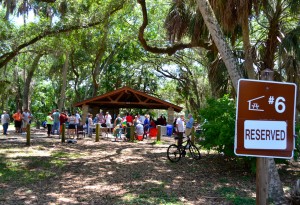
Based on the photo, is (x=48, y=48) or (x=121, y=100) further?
(x=121, y=100)

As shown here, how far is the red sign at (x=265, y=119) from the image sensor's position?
326cm

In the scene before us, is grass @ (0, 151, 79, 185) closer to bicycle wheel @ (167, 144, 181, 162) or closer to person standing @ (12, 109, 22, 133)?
bicycle wheel @ (167, 144, 181, 162)

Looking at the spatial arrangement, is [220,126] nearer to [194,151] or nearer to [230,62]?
[230,62]

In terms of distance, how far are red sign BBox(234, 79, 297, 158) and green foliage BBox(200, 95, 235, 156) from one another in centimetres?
697

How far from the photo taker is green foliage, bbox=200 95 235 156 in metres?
10.3

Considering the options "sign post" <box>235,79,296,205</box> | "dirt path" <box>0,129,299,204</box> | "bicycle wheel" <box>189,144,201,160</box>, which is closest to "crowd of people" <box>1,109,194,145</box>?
"dirt path" <box>0,129,299,204</box>

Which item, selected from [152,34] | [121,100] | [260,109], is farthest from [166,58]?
[260,109]

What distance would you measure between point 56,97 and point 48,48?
3708 cm

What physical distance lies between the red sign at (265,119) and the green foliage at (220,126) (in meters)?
6.97

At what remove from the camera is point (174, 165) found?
1204cm

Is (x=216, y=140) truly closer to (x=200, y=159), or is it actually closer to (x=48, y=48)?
(x=200, y=159)

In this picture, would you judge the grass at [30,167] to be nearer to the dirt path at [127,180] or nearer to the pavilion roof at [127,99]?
the dirt path at [127,180]

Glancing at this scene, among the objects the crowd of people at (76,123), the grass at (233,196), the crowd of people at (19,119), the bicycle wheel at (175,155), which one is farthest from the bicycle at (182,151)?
the crowd of people at (19,119)

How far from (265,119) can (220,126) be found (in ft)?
24.2
